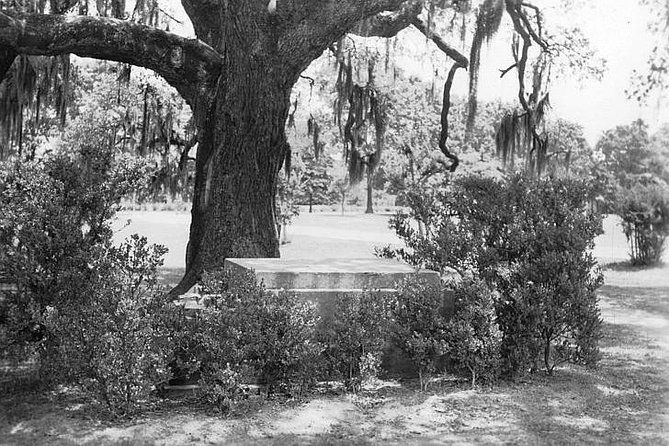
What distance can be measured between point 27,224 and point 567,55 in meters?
12.4

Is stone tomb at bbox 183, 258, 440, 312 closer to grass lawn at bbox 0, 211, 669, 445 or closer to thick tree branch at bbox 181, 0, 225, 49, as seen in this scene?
grass lawn at bbox 0, 211, 669, 445

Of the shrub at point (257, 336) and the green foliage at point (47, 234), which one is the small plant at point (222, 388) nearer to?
the shrub at point (257, 336)

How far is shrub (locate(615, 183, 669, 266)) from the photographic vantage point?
17.9 metres

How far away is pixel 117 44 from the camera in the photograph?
303 inches

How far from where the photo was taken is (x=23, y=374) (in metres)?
5.92

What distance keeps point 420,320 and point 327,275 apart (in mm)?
872

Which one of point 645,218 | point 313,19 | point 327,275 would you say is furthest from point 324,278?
point 645,218

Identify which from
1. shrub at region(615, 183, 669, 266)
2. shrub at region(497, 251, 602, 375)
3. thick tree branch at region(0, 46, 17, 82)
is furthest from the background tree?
shrub at region(615, 183, 669, 266)

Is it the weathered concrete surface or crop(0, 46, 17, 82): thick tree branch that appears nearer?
the weathered concrete surface

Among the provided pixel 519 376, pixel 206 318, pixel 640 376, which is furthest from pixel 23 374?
pixel 640 376

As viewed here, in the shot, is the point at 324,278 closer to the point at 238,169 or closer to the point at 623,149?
the point at 238,169

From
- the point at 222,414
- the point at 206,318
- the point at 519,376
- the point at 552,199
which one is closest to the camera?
the point at 222,414

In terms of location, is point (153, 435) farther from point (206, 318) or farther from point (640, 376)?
point (640, 376)

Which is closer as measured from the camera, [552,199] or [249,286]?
[249,286]
